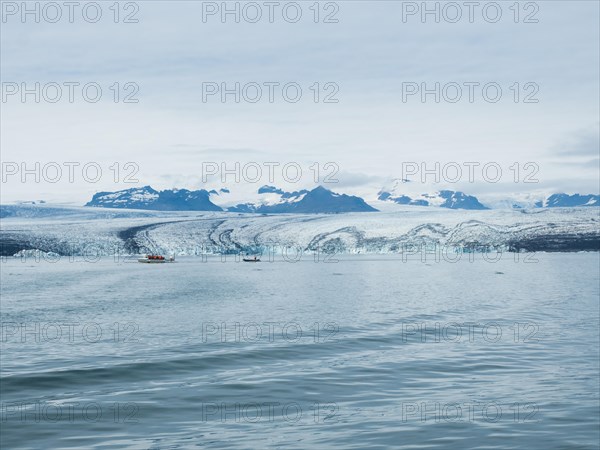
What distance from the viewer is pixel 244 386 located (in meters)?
16.7

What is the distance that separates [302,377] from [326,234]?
112 meters

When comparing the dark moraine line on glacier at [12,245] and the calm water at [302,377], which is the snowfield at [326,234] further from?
the calm water at [302,377]

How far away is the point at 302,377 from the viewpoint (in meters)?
17.8

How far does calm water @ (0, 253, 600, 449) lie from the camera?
1248cm

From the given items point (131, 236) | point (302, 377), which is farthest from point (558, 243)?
point (302, 377)

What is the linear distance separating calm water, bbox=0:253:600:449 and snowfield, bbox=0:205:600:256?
84497mm

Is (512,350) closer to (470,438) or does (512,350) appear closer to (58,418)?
(470,438)

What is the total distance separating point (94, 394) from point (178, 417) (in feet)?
10.6

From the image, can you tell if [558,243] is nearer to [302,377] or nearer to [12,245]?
[12,245]

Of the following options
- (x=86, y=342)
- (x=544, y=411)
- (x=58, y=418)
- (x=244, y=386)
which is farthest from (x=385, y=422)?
(x=86, y=342)

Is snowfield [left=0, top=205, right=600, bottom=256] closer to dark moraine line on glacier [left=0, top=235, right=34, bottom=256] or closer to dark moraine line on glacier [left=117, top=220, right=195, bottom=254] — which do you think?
dark moraine line on glacier [left=117, top=220, right=195, bottom=254]

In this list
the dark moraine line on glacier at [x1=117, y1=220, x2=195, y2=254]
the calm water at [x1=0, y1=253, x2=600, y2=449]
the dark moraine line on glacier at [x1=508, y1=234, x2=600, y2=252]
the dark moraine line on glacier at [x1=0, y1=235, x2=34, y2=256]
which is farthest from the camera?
the dark moraine line on glacier at [x1=508, y1=234, x2=600, y2=252]

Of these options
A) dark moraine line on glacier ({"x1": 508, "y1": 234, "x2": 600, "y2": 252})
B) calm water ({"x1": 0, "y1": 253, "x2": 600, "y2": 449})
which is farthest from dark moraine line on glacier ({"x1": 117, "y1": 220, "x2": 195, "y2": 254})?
calm water ({"x1": 0, "y1": 253, "x2": 600, "y2": 449})

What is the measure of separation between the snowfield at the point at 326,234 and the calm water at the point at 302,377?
84.5m
